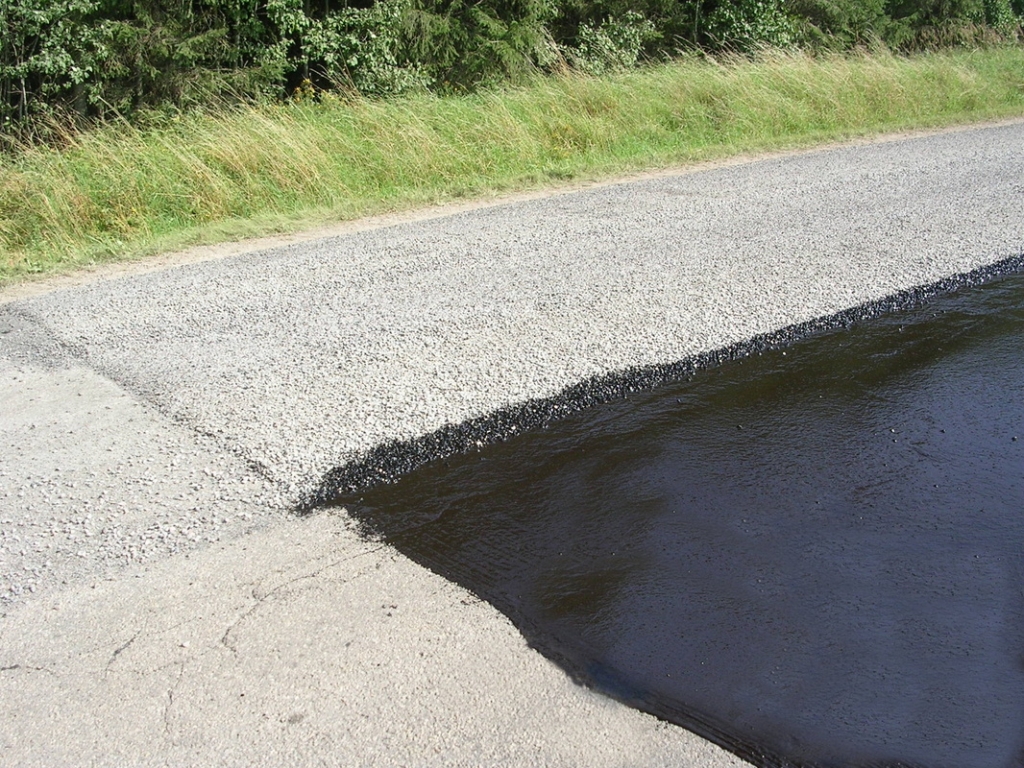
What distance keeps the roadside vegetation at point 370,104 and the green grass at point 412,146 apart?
3 cm

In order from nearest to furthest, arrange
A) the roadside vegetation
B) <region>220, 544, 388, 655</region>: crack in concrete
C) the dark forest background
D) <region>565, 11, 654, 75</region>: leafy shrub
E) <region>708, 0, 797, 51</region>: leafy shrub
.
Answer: <region>220, 544, 388, 655</region>: crack in concrete < the roadside vegetation < the dark forest background < <region>565, 11, 654, 75</region>: leafy shrub < <region>708, 0, 797, 51</region>: leafy shrub

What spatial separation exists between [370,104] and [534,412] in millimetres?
7847

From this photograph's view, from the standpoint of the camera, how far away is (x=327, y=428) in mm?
4738

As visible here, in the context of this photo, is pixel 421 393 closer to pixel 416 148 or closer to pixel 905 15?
pixel 416 148

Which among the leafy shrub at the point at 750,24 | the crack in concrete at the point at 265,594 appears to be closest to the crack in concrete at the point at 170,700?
the crack in concrete at the point at 265,594

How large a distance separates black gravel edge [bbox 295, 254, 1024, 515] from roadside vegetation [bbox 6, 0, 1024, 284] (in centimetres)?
444

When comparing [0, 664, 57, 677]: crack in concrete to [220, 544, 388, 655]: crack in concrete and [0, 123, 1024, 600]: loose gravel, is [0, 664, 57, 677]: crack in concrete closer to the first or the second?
[0, 123, 1024, 600]: loose gravel

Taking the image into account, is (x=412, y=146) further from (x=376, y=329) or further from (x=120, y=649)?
(x=120, y=649)

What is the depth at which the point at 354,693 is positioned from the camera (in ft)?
10.1

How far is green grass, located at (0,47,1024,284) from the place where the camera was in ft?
28.6

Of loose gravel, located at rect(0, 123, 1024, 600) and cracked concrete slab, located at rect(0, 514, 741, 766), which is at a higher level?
loose gravel, located at rect(0, 123, 1024, 600)

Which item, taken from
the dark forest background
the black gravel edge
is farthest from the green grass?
the black gravel edge

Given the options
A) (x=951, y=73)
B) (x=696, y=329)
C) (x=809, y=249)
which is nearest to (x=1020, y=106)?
(x=951, y=73)

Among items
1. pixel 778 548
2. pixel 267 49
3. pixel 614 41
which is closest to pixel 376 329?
pixel 778 548
